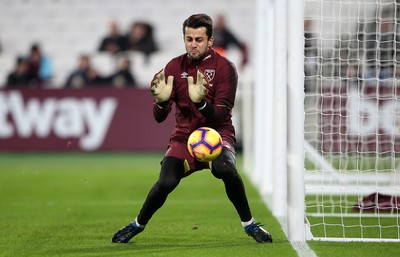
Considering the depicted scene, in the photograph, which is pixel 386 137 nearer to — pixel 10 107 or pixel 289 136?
pixel 10 107

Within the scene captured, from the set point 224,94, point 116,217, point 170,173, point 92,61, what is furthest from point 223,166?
point 92,61

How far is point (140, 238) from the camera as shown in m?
7.94

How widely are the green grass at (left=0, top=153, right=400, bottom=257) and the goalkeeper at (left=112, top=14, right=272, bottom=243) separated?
0.32 meters

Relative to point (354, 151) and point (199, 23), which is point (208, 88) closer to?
point (199, 23)

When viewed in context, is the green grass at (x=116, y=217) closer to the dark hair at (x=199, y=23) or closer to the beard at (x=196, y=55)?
the beard at (x=196, y=55)

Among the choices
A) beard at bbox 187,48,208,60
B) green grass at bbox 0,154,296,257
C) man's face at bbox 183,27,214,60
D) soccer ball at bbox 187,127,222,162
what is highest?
man's face at bbox 183,27,214,60

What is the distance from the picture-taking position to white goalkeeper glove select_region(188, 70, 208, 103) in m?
6.84

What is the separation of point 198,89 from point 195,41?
513 mm

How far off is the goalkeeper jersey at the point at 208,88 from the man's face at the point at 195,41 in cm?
18

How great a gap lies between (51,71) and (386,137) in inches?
358

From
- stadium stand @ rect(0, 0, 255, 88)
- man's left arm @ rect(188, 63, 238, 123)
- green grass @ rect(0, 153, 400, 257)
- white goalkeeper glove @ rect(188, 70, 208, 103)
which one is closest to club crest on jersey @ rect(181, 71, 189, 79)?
man's left arm @ rect(188, 63, 238, 123)

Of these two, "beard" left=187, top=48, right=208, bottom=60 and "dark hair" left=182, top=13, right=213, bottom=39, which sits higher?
"dark hair" left=182, top=13, right=213, bottom=39

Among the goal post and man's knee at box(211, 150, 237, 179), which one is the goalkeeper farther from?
the goal post

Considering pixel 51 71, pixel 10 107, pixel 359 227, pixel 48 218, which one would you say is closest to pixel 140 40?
pixel 51 71
